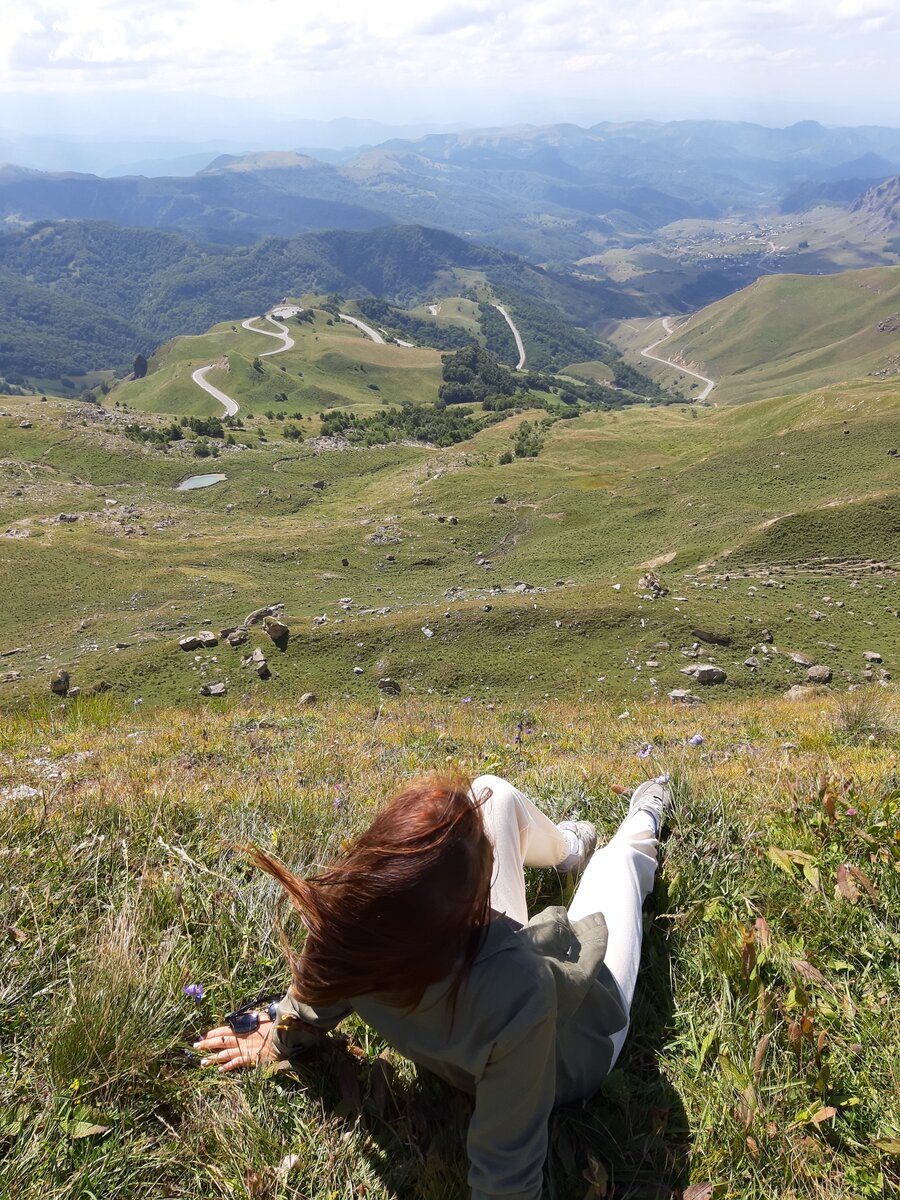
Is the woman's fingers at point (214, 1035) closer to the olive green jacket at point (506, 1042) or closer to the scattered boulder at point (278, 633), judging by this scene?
the olive green jacket at point (506, 1042)

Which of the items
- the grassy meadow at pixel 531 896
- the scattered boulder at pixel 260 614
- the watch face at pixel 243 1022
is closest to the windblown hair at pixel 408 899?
the grassy meadow at pixel 531 896

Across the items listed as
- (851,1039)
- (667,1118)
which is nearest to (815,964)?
(851,1039)

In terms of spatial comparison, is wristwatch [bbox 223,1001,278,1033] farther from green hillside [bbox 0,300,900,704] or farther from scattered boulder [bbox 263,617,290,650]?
scattered boulder [bbox 263,617,290,650]

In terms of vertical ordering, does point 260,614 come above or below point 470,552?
above

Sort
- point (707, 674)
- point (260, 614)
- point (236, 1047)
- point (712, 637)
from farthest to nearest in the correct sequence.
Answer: point (260, 614)
point (712, 637)
point (707, 674)
point (236, 1047)

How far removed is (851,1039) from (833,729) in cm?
617

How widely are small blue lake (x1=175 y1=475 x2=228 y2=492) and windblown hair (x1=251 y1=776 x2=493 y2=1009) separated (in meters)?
74.7

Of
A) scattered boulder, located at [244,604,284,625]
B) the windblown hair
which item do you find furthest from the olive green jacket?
scattered boulder, located at [244,604,284,625]

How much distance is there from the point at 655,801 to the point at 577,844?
2.16 feet

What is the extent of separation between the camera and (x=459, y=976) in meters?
2.34

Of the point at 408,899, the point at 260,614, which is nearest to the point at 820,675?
Result: the point at 260,614

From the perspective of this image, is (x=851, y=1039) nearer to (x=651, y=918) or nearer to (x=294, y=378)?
(x=651, y=918)

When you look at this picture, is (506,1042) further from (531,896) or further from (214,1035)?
(531,896)

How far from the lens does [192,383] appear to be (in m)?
154
